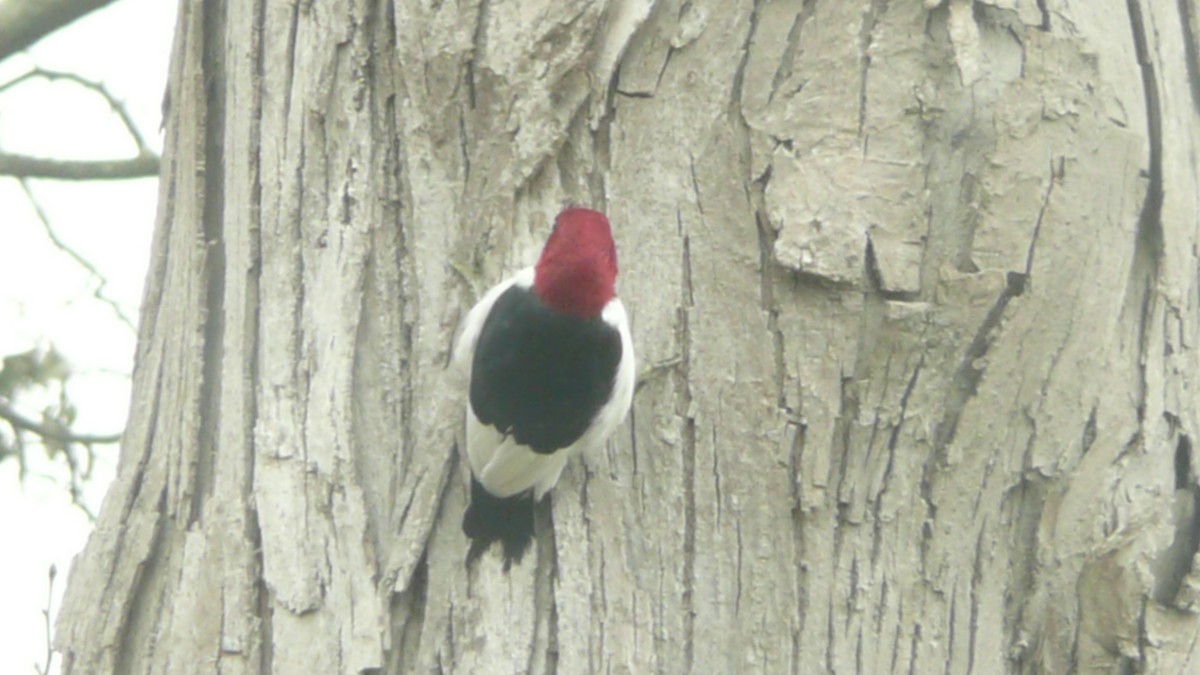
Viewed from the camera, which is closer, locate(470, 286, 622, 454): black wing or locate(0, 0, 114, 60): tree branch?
locate(470, 286, 622, 454): black wing

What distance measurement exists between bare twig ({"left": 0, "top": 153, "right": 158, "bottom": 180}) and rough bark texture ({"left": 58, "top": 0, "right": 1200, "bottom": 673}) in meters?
1.98

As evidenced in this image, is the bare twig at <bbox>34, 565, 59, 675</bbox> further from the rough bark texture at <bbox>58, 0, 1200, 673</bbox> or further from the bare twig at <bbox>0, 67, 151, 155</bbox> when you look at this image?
the bare twig at <bbox>0, 67, 151, 155</bbox>

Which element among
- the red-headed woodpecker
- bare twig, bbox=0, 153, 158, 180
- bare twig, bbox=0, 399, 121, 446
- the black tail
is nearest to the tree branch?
bare twig, bbox=0, 153, 158, 180

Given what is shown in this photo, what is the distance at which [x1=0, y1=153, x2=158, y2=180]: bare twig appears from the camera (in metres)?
4.04

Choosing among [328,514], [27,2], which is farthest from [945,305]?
[27,2]

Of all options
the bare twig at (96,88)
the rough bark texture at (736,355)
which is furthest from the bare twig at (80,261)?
the rough bark texture at (736,355)

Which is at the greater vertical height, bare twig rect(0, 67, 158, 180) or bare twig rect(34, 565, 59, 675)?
bare twig rect(0, 67, 158, 180)

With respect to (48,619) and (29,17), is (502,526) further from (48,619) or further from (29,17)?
A: (29,17)

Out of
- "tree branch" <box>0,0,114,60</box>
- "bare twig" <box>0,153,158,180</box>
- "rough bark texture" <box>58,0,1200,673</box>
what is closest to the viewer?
"rough bark texture" <box>58,0,1200,673</box>

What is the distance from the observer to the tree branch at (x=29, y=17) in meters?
3.71

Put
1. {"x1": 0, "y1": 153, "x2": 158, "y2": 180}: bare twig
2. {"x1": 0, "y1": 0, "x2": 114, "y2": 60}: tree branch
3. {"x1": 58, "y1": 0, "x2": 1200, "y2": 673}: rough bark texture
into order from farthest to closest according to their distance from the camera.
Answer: {"x1": 0, "y1": 153, "x2": 158, "y2": 180}: bare twig
{"x1": 0, "y1": 0, "x2": 114, "y2": 60}: tree branch
{"x1": 58, "y1": 0, "x2": 1200, "y2": 673}: rough bark texture

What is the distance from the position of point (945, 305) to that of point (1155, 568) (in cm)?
57

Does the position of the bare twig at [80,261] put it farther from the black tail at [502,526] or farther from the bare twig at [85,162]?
the black tail at [502,526]

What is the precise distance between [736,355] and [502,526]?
468mm
